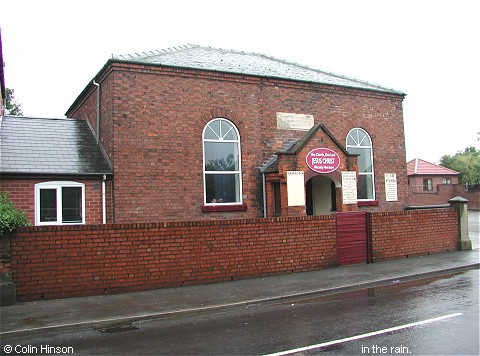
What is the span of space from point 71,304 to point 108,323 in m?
1.70

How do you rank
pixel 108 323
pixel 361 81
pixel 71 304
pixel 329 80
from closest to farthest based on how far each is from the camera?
pixel 108 323 < pixel 71 304 < pixel 329 80 < pixel 361 81

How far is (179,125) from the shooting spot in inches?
574

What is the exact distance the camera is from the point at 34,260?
9242 mm

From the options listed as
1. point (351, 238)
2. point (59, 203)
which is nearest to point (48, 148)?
point (59, 203)

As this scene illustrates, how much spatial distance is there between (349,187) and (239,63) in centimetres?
629

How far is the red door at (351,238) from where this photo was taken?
515 inches

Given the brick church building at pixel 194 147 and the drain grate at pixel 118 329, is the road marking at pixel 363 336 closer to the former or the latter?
the drain grate at pixel 118 329

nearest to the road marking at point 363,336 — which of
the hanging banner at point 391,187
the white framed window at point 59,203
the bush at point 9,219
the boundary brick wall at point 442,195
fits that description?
the bush at point 9,219

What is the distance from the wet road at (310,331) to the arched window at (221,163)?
6601 millimetres

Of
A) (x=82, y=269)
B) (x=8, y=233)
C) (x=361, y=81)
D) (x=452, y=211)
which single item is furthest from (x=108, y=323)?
(x=361, y=81)

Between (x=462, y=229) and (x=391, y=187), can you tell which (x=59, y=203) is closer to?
(x=391, y=187)

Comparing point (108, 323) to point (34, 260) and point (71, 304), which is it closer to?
point (71, 304)

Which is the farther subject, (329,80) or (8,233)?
(329,80)

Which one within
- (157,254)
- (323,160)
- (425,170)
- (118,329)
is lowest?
(118,329)
